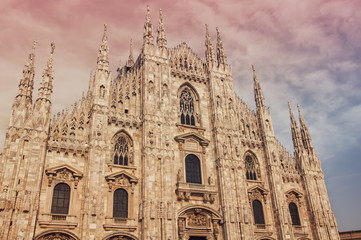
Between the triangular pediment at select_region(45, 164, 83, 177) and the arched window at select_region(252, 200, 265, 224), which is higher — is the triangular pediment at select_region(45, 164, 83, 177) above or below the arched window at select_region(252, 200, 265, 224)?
above

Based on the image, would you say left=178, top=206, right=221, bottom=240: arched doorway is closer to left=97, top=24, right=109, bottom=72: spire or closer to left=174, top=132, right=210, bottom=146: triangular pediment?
left=174, top=132, right=210, bottom=146: triangular pediment

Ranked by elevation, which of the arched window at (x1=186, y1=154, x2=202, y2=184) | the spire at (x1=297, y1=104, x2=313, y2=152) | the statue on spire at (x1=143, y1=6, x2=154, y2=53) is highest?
the statue on spire at (x1=143, y1=6, x2=154, y2=53)

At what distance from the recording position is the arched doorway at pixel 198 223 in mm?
26608

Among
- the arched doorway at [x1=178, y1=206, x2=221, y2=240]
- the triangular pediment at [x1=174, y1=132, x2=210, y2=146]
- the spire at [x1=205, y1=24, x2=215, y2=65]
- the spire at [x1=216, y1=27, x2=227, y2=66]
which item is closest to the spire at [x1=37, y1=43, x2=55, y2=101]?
the triangular pediment at [x1=174, y1=132, x2=210, y2=146]

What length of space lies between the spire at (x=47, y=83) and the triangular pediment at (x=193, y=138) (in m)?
11.2

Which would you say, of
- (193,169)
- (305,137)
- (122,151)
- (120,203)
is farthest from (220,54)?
(120,203)

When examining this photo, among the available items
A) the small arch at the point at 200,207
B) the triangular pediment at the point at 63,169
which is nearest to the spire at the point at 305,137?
the small arch at the point at 200,207

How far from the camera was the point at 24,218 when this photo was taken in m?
21.1

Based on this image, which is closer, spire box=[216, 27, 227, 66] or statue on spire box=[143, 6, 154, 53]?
statue on spire box=[143, 6, 154, 53]

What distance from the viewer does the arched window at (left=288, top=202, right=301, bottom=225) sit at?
3191 cm

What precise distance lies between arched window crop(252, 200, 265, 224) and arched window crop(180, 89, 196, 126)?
938cm

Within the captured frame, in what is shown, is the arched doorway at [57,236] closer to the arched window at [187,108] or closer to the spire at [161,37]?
the arched window at [187,108]

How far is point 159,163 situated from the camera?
2736 centimetres

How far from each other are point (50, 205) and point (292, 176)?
75.0 ft
